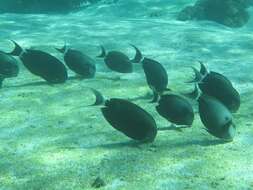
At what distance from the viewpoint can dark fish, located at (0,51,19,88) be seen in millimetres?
6023

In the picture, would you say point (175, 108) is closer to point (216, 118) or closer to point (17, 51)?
point (216, 118)

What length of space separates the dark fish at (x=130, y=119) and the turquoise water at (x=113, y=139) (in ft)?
0.59

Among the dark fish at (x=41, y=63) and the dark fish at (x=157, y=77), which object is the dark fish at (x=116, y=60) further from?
the dark fish at (x=157, y=77)

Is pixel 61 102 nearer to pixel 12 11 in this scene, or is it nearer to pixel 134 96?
pixel 134 96

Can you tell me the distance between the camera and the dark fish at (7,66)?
6.02m

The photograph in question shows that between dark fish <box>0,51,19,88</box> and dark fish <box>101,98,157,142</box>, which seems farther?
dark fish <box>0,51,19,88</box>

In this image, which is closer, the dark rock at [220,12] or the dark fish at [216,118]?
the dark fish at [216,118]

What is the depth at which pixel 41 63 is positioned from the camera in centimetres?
612

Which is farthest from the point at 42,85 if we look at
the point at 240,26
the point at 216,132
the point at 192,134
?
the point at 240,26

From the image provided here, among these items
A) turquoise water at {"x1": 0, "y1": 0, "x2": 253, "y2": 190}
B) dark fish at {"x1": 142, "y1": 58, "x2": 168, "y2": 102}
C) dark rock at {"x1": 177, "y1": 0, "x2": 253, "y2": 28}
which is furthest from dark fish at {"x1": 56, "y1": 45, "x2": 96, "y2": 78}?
dark rock at {"x1": 177, "y1": 0, "x2": 253, "y2": 28}

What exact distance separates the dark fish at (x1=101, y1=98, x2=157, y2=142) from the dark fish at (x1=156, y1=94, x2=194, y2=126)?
34 cm

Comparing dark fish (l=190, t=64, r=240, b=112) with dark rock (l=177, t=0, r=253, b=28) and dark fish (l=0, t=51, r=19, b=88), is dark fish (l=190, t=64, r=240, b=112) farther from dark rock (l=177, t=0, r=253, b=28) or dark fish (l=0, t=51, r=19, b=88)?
dark rock (l=177, t=0, r=253, b=28)

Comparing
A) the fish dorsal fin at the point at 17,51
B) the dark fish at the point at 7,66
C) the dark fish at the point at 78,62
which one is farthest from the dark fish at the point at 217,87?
the dark fish at the point at 7,66

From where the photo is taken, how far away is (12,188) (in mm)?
3371
